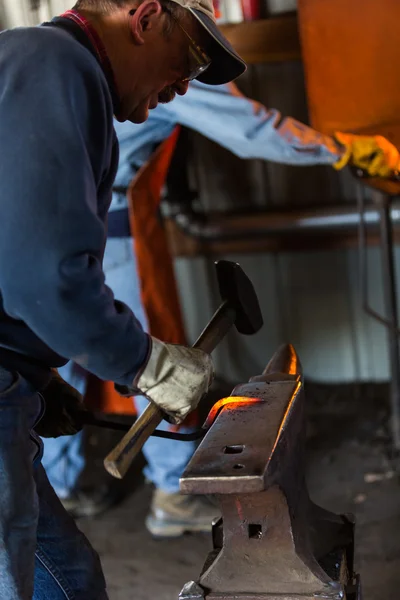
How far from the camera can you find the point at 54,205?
3.55 feet

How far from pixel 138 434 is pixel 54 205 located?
1.40 ft

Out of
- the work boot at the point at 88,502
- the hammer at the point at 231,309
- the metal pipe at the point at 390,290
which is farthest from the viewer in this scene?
the work boot at the point at 88,502

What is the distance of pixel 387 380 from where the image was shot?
3.54 metres

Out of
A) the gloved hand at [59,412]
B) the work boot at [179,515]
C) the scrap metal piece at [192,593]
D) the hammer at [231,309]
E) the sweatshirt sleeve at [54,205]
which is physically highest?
the sweatshirt sleeve at [54,205]

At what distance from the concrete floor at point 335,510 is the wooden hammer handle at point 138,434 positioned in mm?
1135

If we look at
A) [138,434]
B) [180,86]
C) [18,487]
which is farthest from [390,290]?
[18,487]

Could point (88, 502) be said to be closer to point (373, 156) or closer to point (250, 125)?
point (250, 125)

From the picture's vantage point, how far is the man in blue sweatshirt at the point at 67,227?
109cm

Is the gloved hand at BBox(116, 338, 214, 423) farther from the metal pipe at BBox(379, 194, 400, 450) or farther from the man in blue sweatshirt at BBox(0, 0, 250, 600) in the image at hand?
the metal pipe at BBox(379, 194, 400, 450)

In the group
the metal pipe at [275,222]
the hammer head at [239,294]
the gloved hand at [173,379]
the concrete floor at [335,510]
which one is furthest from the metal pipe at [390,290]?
the gloved hand at [173,379]

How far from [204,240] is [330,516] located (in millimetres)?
2131

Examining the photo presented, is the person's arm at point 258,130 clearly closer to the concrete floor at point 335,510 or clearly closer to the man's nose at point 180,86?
the man's nose at point 180,86

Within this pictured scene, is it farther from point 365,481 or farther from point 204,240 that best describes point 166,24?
point 204,240

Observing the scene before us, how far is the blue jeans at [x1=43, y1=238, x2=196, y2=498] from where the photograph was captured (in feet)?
8.65
